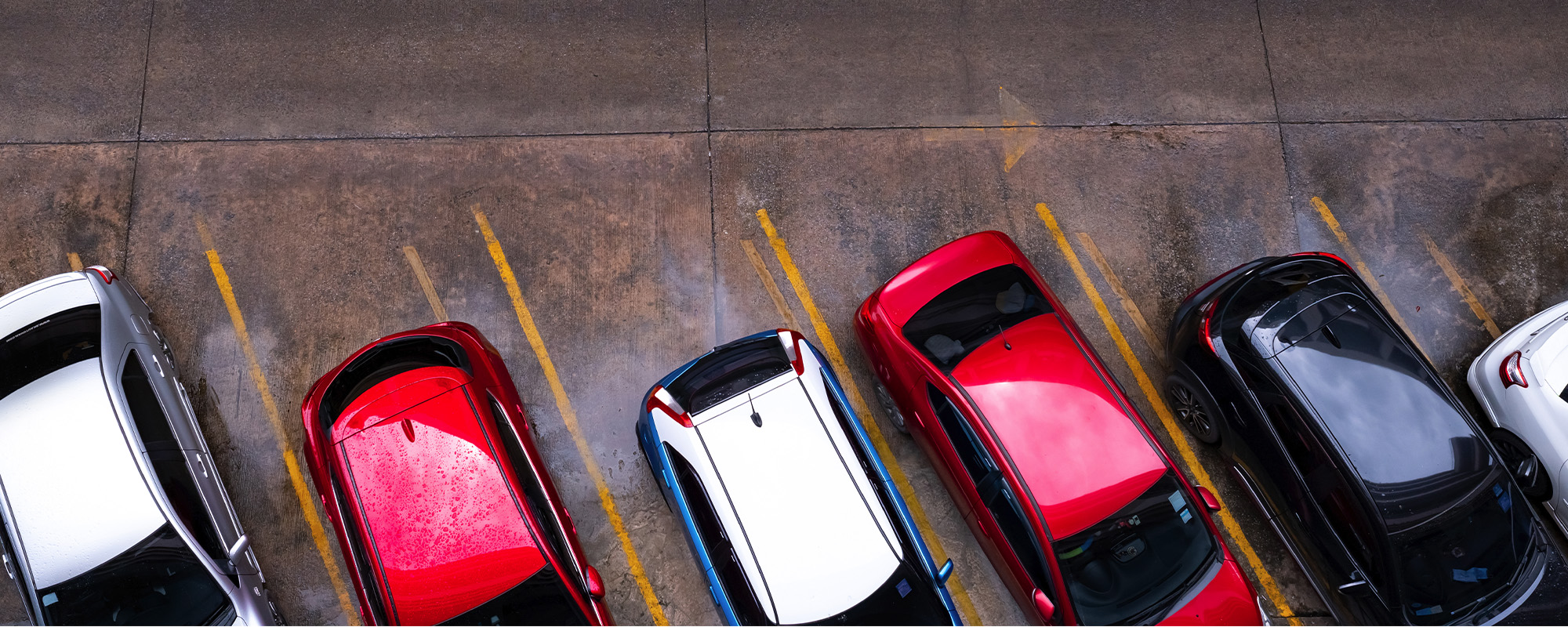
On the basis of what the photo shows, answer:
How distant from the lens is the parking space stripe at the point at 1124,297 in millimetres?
6730

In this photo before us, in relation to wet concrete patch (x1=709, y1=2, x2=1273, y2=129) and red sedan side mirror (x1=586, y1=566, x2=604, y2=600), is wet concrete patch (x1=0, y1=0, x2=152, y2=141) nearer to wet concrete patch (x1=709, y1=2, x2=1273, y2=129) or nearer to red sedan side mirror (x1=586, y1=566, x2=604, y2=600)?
wet concrete patch (x1=709, y1=2, x2=1273, y2=129)

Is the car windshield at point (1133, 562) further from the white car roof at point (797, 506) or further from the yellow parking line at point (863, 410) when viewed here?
the white car roof at point (797, 506)

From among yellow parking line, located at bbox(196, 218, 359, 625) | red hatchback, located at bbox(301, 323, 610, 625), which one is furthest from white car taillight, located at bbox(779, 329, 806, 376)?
yellow parking line, located at bbox(196, 218, 359, 625)

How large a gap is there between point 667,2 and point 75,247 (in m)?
5.64

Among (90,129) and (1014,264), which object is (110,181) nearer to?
(90,129)

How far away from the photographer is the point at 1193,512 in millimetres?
5273

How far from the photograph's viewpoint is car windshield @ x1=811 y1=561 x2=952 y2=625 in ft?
15.7

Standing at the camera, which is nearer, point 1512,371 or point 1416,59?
point 1512,371

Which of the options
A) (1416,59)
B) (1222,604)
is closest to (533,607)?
(1222,604)

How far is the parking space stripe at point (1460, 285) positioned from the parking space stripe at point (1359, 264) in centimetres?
64

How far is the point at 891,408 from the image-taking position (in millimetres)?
6211

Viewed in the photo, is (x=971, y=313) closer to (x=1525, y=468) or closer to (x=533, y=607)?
(x=533, y=607)

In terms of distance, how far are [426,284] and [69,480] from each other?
262 centimetres

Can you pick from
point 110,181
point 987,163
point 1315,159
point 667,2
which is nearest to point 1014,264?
point 987,163
